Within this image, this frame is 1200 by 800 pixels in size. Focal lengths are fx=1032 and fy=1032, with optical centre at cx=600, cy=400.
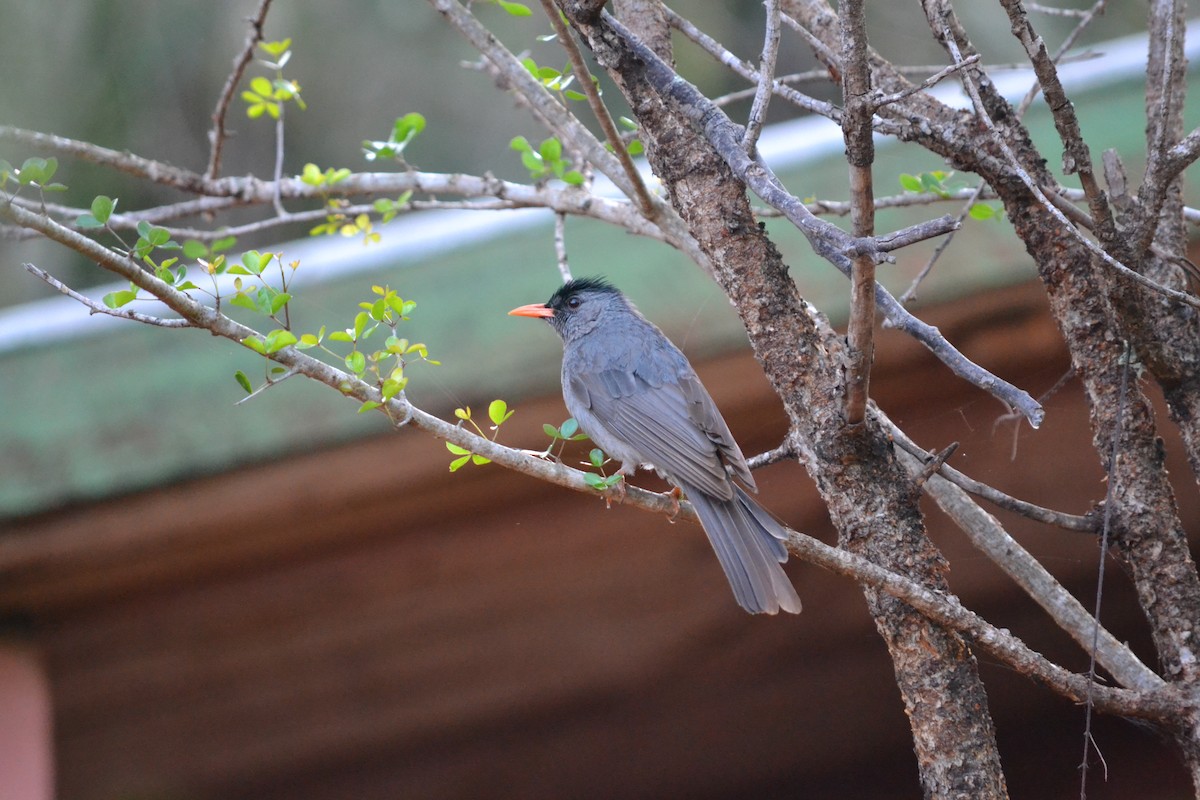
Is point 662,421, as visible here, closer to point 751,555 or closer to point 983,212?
point 751,555

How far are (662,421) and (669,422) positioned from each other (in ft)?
0.14

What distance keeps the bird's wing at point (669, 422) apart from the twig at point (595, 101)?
0.74 m

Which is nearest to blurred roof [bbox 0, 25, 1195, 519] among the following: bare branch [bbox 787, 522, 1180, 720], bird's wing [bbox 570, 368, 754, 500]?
bird's wing [bbox 570, 368, 754, 500]

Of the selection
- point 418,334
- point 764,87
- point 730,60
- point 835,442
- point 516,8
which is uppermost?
point 516,8

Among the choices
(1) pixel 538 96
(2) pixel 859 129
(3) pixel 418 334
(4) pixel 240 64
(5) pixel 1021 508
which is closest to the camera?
(2) pixel 859 129

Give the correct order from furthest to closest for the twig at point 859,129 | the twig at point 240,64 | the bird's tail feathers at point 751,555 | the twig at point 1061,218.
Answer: the twig at point 240,64 < the bird's tail feathers at point 751,555 < the twig at point 1061,218 < the twig at point 859,129

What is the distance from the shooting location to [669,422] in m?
3.29

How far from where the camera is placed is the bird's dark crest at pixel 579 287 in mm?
3787

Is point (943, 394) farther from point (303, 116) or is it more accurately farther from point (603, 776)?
point (303, 116)

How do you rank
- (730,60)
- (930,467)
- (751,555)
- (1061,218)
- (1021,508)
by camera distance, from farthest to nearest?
(751,555) → (730,60) → (1021,508) → (930,467) → (1061,218)

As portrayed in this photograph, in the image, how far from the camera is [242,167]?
900 centimetres

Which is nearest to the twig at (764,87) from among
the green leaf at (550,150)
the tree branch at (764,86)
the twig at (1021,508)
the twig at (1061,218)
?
the tree branch at (764,86)

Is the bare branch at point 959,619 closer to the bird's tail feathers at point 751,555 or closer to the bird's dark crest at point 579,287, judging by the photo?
the bird's tail feathers at point 751,555

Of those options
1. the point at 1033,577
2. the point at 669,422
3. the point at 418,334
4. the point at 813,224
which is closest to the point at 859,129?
the point at 813,224
